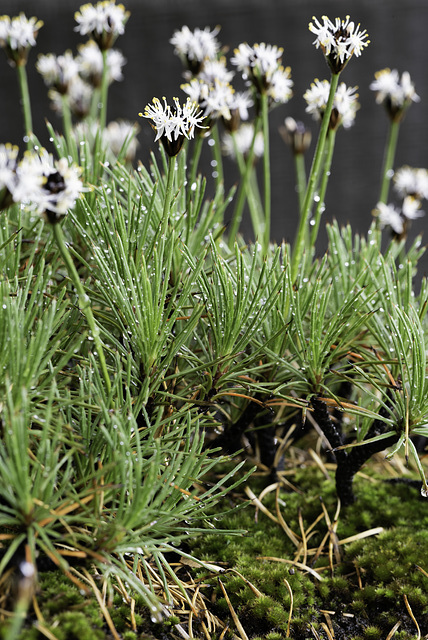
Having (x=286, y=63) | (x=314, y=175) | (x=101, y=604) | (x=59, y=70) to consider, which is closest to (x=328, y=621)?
(x=101, y=604)

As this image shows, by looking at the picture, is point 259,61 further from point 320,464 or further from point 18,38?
point 320,464

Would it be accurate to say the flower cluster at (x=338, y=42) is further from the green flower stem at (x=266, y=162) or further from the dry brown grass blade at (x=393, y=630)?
the dry brown grass blade at (x=393, y=630)

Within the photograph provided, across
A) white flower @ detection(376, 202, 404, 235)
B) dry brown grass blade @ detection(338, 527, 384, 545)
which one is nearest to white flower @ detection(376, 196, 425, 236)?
white flower @ detection(376, 202, 404, 235)

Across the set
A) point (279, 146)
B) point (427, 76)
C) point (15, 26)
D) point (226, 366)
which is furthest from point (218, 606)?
point (427, 76)

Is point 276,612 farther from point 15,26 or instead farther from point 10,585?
point 15,26

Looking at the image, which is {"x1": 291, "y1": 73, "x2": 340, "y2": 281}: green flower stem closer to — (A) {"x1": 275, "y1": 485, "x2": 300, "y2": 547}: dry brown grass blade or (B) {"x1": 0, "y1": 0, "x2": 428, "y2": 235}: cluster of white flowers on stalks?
(B) {"x1": 0, "y1": 0, "x2": 428, "y2": 235}: cluster of white flowers on stalks

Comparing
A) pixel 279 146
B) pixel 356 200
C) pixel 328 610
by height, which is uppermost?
pixel 279 146

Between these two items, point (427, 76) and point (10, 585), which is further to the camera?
point (427, 76)
